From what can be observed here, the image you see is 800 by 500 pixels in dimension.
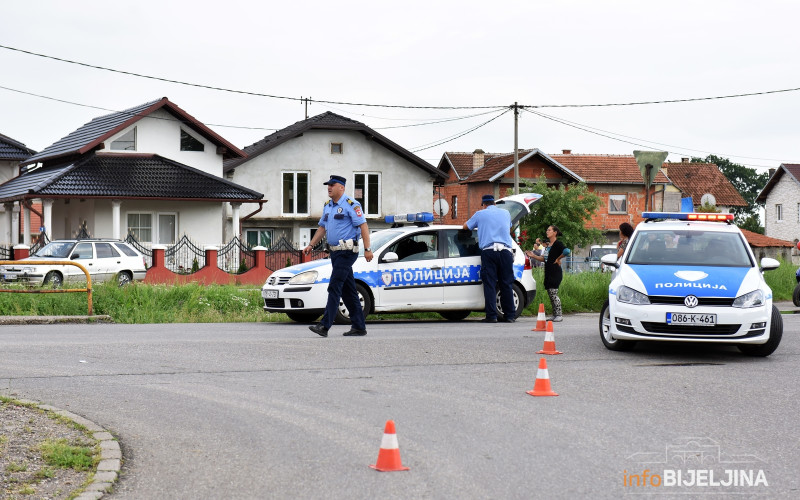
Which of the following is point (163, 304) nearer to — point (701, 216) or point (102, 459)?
point (701, 216)

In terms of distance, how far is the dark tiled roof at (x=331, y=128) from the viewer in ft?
148

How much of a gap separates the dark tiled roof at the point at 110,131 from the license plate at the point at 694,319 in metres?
29.3

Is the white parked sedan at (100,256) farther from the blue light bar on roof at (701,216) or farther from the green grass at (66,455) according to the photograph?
the green grass at (66,455)

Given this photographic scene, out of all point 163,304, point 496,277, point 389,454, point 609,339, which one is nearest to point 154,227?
point 163,304

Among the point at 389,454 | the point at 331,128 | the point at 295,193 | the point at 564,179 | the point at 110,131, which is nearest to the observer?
the point at 389,454

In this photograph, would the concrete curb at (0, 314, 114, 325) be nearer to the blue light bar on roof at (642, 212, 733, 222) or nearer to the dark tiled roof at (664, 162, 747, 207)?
the blue light bar on roof at (642, 212, 733, 222)

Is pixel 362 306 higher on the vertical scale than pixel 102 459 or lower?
higher

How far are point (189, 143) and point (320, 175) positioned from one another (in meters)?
8.59

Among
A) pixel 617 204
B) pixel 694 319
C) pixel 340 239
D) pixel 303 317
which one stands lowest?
pixel 303 317

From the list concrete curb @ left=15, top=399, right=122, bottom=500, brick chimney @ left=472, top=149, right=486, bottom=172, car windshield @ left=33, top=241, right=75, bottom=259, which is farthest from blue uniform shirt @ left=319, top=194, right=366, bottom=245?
brick chimney @ left=472, top=149, right=486, bottom=172

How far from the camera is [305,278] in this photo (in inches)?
587

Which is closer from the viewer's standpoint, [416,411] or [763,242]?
[416,411]

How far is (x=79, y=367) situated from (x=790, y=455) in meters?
6.60

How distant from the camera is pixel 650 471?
602cm
